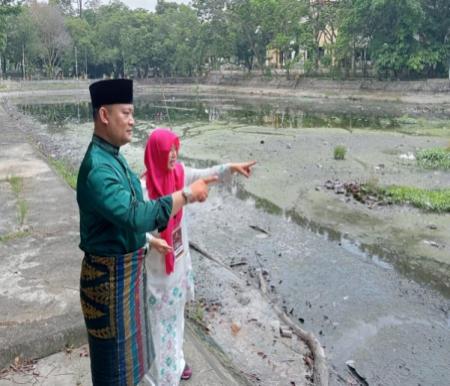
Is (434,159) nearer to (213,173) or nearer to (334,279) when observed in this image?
(334,279)

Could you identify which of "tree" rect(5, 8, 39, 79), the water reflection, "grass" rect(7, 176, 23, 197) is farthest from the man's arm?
"tree" rect(5, 8, 39, 79)

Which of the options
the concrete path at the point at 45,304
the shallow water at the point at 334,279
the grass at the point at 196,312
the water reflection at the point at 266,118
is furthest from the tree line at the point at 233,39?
the grass at the point at 196,312

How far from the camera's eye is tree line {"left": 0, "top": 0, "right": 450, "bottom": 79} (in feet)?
107

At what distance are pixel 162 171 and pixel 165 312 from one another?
2.77ft

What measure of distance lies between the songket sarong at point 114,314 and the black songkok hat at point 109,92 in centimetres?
70

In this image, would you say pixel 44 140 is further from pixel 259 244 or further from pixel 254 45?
pixel 254 45

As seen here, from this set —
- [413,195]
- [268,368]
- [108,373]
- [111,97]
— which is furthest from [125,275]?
[413,195]

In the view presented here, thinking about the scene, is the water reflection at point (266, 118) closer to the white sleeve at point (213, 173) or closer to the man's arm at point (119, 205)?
the white sleeve at point (213, 173)

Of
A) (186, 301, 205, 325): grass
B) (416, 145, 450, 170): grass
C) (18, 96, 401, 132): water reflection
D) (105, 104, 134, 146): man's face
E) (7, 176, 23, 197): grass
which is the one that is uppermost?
(105, 104, 134, 146): man's face

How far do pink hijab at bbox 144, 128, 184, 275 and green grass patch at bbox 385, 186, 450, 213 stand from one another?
633 cm

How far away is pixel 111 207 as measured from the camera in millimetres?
1796

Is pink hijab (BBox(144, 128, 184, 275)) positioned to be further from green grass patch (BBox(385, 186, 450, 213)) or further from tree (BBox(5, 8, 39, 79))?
tree (BBox(5, 8, 39, 79))

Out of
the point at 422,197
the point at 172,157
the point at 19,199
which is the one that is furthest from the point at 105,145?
the point at 422,197

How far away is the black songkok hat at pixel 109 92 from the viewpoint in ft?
6.48
